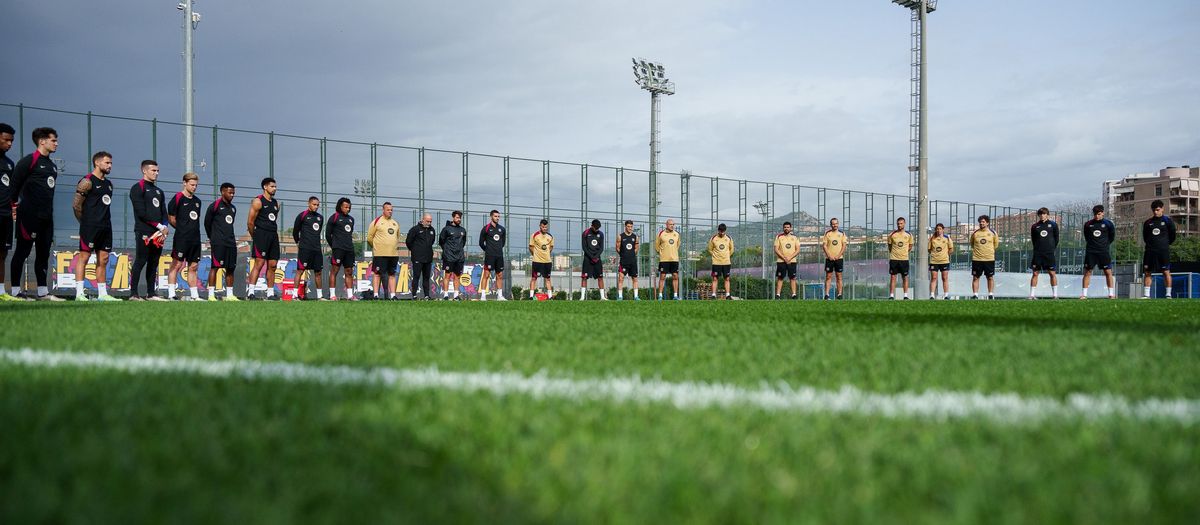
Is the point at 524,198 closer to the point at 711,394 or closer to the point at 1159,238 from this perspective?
the point at 1159,238

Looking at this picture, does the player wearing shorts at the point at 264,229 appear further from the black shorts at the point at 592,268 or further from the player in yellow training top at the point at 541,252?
the black shorts at the point at 592,268

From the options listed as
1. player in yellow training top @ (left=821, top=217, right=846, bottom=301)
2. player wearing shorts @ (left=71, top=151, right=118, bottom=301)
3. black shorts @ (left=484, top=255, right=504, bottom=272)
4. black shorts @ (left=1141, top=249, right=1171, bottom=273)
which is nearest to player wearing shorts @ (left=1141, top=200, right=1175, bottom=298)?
black shorts @ (left=1141, top=249, right=1171, bottom=273)

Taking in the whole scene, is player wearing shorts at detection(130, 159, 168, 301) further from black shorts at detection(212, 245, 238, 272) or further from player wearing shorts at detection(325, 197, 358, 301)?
player wearing shorts at detection(325, 197, 358, 301)

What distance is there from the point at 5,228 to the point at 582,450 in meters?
8.86

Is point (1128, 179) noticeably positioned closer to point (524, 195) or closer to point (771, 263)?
point (771, 263)

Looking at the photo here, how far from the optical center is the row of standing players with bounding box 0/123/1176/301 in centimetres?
848

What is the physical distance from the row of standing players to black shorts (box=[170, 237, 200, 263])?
0.6 inches

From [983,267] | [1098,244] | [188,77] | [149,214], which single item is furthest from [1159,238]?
[188,77]

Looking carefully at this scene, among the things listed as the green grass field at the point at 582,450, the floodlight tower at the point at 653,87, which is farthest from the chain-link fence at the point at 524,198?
the green grass field at the point at 582,450

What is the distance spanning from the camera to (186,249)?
10.8 m

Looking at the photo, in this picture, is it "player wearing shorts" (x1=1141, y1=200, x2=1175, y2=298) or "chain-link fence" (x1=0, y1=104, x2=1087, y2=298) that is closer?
"player wearing shorts" (x1=1141, y1=200, x2=1175, y2=298)

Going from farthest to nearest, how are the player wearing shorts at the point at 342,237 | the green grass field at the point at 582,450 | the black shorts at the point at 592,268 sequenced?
1. the black shorts at the point at 592,268
2. the player wearing shorts at the point at 342,237
3. the green grass field at the point at 582,450

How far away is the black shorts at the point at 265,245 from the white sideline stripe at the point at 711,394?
9.53m

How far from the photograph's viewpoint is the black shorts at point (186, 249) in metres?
10.7
